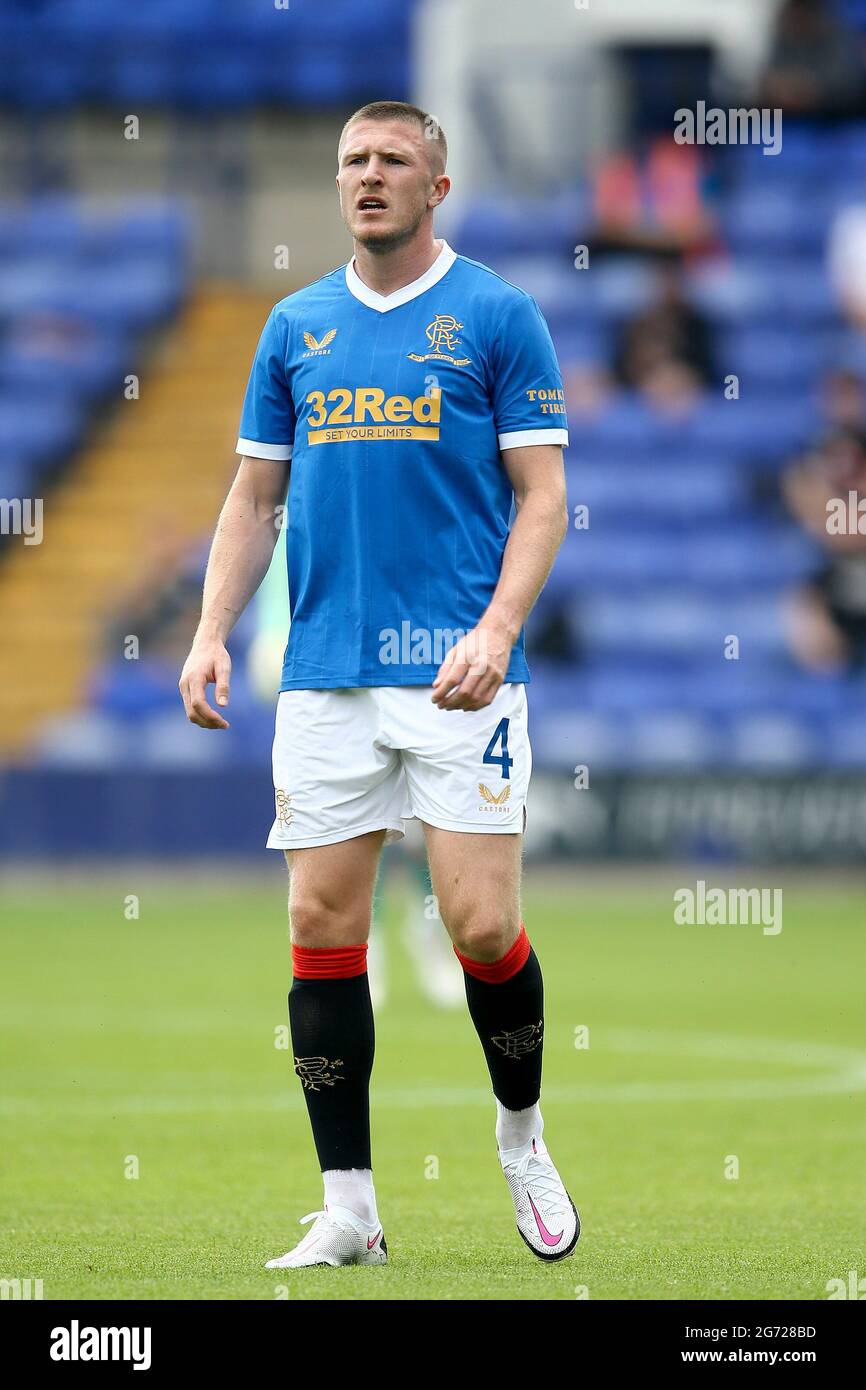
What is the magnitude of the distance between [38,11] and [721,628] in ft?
34.6

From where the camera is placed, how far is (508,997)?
5.02 meters

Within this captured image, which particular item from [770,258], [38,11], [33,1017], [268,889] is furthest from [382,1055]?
[38,11]

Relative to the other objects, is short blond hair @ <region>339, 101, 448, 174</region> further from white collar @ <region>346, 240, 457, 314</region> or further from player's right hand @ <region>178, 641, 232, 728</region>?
player's right hand @ <region>178, 641, 232, 728</region>

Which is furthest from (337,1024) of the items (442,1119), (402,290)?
(442,1119)

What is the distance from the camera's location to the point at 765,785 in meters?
17.2

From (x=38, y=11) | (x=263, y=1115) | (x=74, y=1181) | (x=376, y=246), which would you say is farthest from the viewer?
(x=38, y=11)

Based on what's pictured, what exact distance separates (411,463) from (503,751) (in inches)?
25.0

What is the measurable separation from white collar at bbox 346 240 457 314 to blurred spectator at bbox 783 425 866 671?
14.3 meters

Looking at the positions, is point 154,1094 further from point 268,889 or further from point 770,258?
point 770,258

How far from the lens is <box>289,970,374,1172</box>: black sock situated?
5.00m
